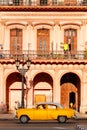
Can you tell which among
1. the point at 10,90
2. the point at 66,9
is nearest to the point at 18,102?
the point at 10,90

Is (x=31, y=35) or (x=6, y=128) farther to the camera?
(x=31, y=35)

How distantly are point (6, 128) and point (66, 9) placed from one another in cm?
2144

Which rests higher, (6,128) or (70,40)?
(70,40)

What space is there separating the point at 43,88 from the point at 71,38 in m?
5.61

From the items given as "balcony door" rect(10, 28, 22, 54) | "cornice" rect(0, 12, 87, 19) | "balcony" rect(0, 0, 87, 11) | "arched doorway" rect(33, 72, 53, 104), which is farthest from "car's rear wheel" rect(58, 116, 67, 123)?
"cornice" rect(0, 12, 87, 19)

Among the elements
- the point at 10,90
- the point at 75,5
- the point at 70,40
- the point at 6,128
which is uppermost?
the point at 75,5

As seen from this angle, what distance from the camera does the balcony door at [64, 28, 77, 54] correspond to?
1956 inches

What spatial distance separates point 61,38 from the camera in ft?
163

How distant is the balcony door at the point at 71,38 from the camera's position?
1956 inches

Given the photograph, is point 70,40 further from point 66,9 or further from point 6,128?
point 6,128

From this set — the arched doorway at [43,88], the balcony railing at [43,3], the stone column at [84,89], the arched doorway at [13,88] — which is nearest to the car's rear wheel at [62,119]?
the stone column at [84,89]

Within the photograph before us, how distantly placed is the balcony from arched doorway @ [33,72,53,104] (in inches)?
257

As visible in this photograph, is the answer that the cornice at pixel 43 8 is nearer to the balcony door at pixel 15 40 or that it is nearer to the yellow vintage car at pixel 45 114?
the balcony door at pixel 15 40

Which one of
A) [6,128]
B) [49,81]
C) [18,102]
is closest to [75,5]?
[49,81]
